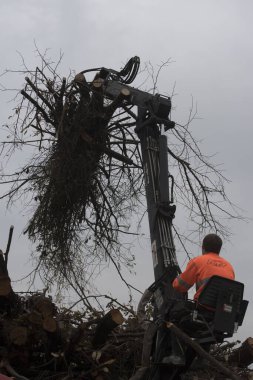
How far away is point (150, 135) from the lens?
20.7 ft

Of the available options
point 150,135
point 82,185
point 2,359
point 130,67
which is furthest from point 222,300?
point 130,67

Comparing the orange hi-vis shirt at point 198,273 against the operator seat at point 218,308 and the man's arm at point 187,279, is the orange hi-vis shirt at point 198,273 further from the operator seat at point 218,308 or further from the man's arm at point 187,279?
the operator seat at point 218,308

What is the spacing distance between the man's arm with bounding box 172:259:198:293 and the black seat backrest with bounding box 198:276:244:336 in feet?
0.89

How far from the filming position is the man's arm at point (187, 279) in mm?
4926

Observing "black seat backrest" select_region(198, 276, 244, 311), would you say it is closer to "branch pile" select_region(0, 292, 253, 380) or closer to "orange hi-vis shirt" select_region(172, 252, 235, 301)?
"orange hi-vis shirt" select_region(172, 252, 235, 301)

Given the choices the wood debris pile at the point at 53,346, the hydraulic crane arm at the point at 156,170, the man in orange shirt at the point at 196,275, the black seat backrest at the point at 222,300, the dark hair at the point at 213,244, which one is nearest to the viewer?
the black seat backrest at the point at 222,300

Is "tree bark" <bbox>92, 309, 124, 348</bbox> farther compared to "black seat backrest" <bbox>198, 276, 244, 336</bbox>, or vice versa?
"tree bark" <bbox>92, 309, 124, 348</bbox>

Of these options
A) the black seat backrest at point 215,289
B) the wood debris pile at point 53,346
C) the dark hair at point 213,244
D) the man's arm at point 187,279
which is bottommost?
the wood debris pile at point 53,346

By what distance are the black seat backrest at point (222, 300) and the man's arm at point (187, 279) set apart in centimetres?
27

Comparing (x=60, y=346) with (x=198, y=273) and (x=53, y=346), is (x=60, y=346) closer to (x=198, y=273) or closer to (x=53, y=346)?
(x=53, y=346)

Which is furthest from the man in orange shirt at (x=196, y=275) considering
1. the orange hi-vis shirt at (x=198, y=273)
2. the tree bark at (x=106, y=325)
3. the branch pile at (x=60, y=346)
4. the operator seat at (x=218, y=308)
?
the tree bark at (x=106, y=325)

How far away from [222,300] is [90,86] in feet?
9.88

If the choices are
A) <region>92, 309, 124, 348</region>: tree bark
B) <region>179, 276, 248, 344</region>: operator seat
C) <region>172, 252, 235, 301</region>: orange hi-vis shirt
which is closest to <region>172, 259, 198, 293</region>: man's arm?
<region>172, 252, 235, 301</region>: orange hi-vis shirt

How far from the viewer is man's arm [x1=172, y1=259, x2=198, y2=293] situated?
4.93 metres
